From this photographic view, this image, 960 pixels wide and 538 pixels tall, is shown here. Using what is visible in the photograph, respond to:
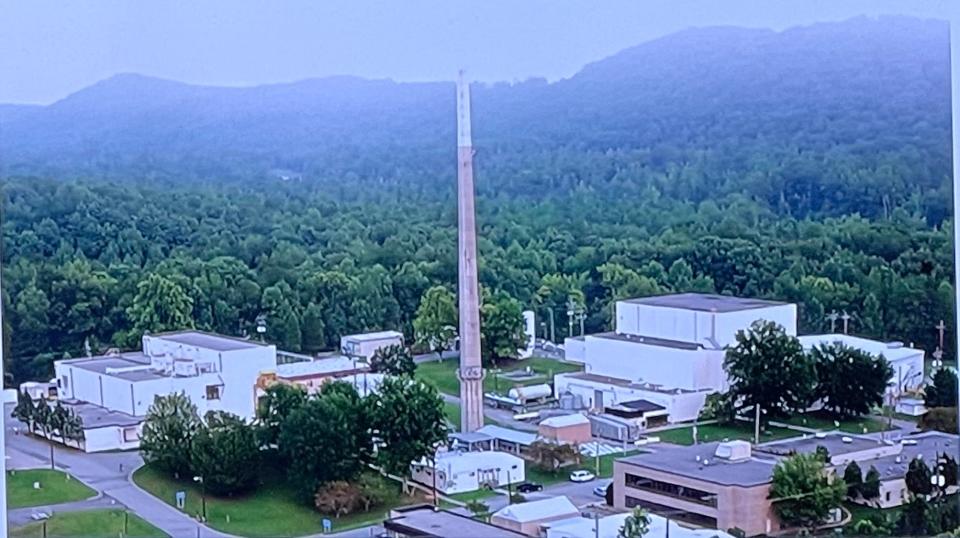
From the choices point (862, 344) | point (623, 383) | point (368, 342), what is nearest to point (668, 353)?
point (623, 383)

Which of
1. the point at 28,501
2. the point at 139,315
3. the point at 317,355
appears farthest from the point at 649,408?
the point at 28,501

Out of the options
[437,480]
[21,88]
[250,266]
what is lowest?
[437,480]

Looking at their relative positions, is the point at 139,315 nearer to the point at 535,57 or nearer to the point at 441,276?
the point at 441,276

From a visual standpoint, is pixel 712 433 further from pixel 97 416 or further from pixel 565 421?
pixel 97 416

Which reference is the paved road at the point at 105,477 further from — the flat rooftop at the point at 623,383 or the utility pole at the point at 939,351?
the utility pole at the point at 939,351

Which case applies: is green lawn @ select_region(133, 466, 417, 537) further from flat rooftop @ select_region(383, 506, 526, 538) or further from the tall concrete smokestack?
the tall concrete smokestack

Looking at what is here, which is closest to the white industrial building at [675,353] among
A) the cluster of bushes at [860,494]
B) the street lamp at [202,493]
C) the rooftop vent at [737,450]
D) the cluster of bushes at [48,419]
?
the rooftop vent at [737,450]
